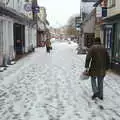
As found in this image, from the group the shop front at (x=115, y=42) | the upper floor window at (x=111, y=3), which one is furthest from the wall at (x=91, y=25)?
the shop front at (x=115, y=42)

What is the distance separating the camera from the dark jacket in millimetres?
10148

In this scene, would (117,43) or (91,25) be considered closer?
(117,43)

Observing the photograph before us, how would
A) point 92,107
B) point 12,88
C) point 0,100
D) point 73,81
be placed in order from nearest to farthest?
point 92,107
point 0,100
point 12,88
point 73,81

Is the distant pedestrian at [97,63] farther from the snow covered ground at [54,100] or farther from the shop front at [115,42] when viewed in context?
the shop front at [115,42]

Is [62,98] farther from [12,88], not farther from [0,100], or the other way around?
[12,88]

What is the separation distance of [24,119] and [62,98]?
2788mm

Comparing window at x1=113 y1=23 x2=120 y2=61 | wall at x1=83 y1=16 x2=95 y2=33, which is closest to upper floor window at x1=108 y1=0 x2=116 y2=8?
window at x1=113 y1=23 x2=120 y2=61

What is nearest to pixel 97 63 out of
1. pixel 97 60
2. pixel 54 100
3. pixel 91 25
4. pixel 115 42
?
pixel 97 60

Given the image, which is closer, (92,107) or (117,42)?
(92,107)

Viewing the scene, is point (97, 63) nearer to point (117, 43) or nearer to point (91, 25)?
point (117, 43)

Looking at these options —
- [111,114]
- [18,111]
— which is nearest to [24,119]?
[18,111]

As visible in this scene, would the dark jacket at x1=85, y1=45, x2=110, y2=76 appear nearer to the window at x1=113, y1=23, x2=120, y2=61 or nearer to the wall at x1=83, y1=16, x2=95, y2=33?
the window at x1=113, y1=23, x2=120, y2=61

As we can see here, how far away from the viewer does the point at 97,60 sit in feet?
33.3

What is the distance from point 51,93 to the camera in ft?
37.3
